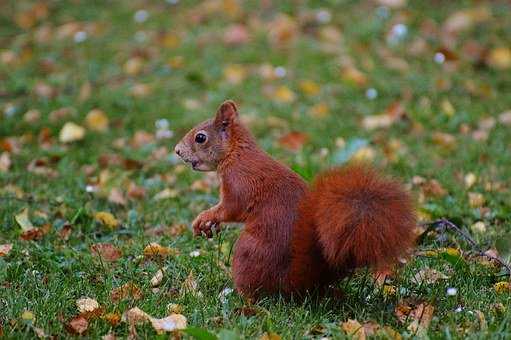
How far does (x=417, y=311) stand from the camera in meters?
2.69

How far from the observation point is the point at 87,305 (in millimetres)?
2781

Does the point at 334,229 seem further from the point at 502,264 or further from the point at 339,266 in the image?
the point at 502,264

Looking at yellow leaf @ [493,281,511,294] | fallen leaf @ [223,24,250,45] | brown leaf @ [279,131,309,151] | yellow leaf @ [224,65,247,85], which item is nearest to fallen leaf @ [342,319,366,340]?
yellow leaf @ [493,281,511,294]

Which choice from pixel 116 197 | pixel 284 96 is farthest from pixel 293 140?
pixel 116 197

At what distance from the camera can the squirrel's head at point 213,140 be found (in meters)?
3.00

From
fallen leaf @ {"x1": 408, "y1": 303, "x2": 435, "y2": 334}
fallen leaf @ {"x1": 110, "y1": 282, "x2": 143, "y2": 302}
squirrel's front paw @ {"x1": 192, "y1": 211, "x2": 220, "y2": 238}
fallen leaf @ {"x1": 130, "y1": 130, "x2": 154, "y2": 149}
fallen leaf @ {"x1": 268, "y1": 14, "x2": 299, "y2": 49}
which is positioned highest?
squirrel's front paw @ {"x1": 192, "y1": 211, "x2": 220, "y2": 238}

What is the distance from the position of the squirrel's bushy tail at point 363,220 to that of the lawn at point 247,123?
232 millimetres

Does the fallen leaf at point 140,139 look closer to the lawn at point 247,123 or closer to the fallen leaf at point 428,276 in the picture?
the lawn at point 247,123

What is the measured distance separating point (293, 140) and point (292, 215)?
2.36 metres

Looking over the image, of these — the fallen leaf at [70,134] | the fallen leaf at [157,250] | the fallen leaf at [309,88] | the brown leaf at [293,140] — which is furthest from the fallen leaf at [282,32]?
the fallen leaf at [157,250]

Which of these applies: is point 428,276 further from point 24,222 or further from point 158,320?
point 24,222

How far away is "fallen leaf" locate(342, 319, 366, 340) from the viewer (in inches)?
98.2

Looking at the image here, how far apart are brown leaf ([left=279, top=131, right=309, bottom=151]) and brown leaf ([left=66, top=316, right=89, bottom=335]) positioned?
259 cm

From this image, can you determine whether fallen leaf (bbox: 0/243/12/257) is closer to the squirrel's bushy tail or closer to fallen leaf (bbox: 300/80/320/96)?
the squirrel's bushy tail
